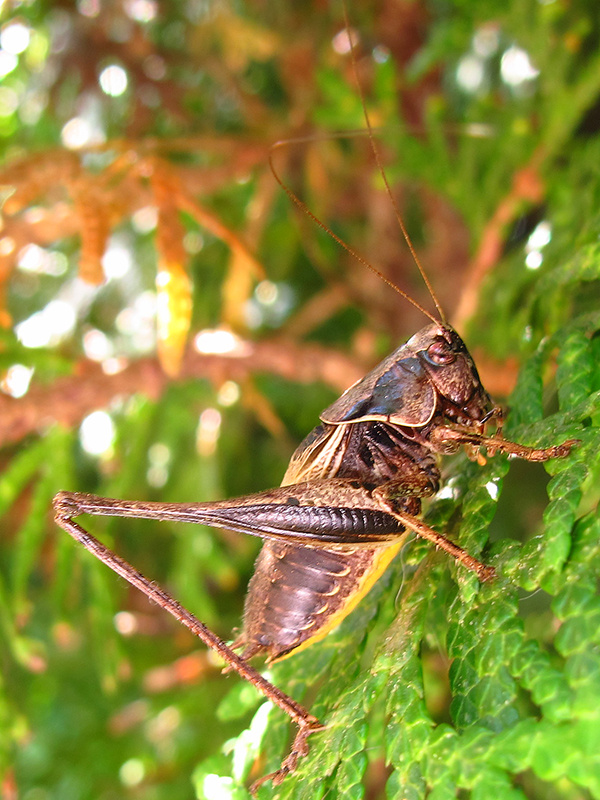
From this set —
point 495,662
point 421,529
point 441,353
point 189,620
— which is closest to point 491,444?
point 421,529

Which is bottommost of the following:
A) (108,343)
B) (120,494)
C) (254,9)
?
(120,494)

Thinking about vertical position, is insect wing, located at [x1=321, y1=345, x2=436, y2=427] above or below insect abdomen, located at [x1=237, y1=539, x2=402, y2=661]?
above

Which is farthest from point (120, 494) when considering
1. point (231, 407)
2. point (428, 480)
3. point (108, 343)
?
point (428, 480)

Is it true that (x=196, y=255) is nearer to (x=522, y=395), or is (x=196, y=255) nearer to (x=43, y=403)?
(x=43, y=403)

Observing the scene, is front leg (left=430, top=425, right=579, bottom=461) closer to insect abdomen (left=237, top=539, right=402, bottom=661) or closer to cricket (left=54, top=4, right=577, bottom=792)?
cricket (left=54, top=4, right=577, bottom=792)

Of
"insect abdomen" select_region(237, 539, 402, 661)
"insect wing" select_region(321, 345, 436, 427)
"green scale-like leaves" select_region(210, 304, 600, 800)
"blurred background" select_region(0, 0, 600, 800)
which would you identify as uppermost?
"blurred background" select_region(0, 0, 600, 800)

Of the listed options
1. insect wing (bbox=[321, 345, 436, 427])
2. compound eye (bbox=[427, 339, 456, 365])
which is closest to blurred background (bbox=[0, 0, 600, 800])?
compound eye (bbox=[427, 339, 456, 365])
